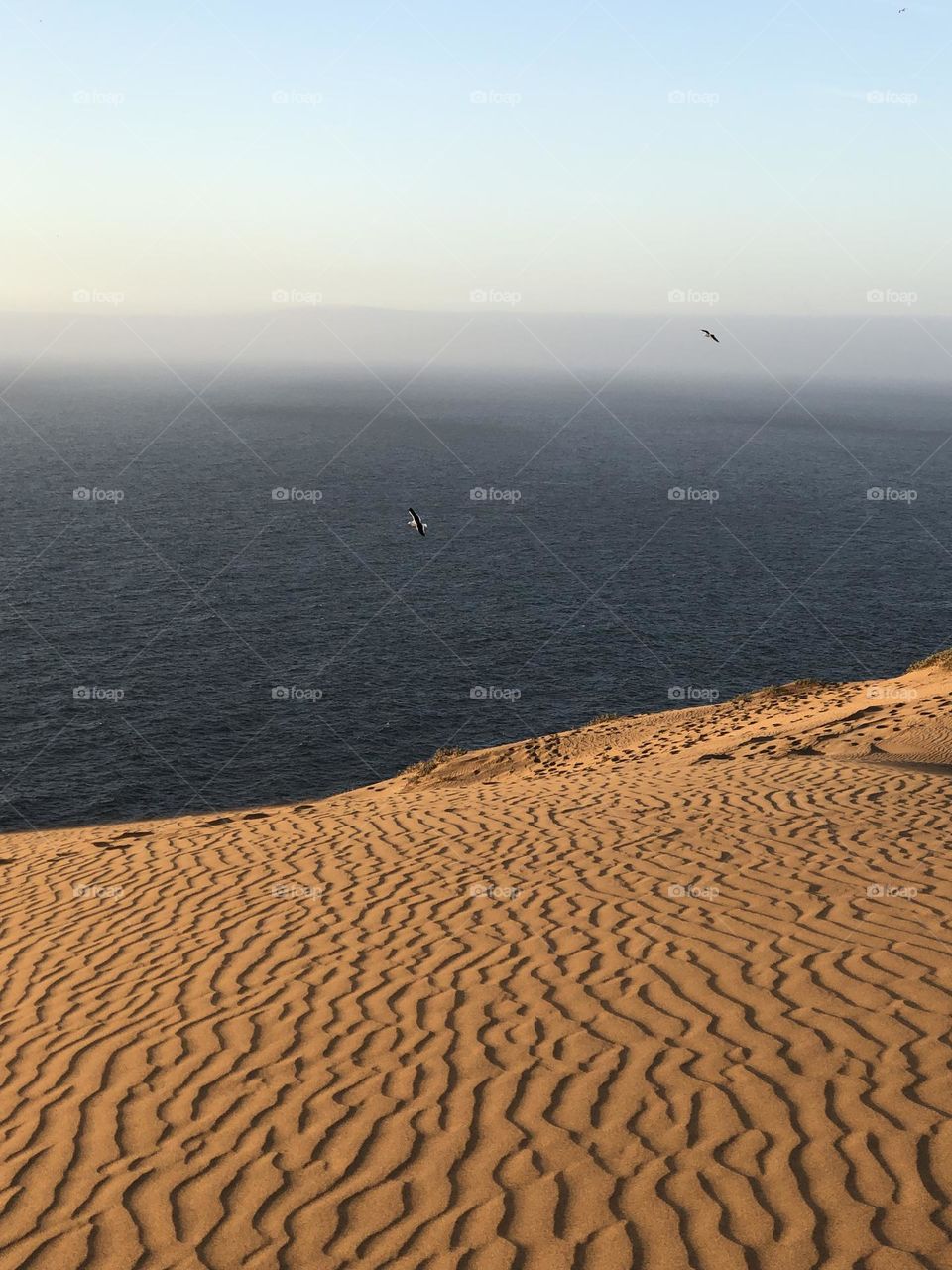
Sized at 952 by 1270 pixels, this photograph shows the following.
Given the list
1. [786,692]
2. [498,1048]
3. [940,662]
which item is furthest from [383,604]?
[498,1048]

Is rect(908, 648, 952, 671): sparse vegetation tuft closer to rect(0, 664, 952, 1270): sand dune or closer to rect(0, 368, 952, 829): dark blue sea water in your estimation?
rect(0, 368, 952, 829): dark blue sea water

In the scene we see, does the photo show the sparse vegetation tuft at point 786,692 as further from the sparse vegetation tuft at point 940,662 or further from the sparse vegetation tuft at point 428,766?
the sparse vegetation tuft at point 428,766

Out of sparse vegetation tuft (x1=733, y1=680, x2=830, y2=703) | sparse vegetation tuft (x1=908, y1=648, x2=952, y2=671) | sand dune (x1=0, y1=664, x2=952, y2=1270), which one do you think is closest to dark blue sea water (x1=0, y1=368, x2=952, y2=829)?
sparse vegetation tuft (x1=733, y1=680, x2=830, y2=703)

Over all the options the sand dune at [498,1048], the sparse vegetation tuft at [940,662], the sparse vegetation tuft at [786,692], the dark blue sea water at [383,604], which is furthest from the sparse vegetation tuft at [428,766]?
the sparse vegetation tuft at [940,662]

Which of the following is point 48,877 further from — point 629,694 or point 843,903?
point 629,694

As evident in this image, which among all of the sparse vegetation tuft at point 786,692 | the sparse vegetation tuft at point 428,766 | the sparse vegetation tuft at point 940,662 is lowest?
the sparse vegetation tuft at point 428,766
